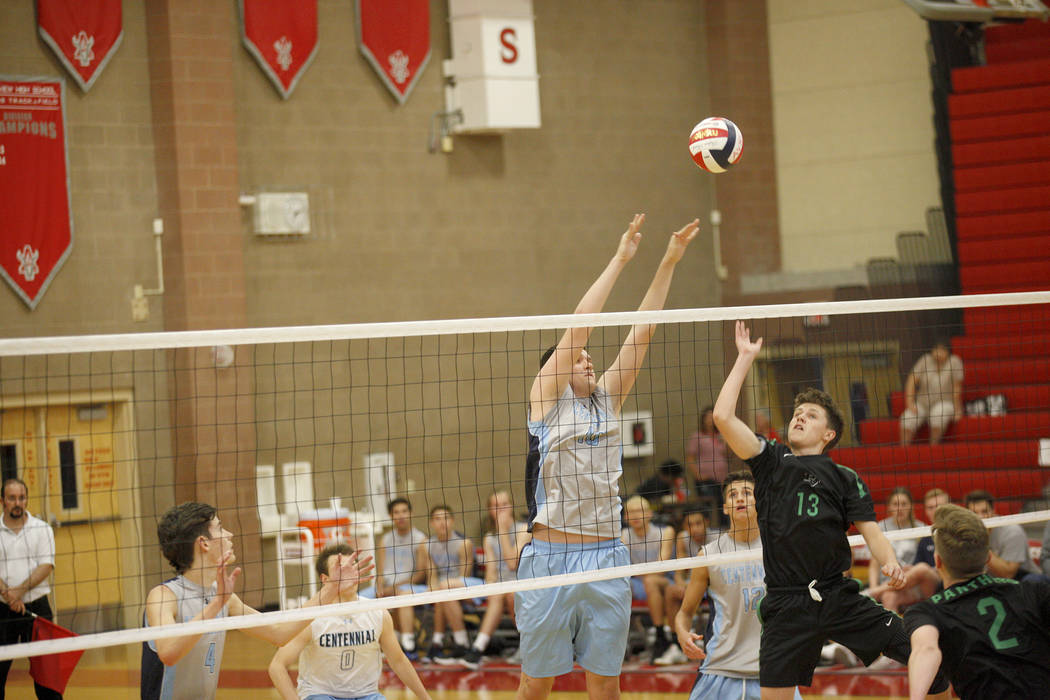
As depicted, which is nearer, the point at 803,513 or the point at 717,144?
the point at 803,513

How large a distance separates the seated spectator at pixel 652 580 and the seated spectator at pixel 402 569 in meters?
1.74

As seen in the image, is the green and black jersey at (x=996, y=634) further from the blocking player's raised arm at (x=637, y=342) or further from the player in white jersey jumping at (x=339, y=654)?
the player in white jersey jumping at (x=339, y=654)

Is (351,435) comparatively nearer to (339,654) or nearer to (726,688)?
(339,654)

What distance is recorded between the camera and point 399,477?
1293 centimetres

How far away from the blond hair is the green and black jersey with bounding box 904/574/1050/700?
0.21ft

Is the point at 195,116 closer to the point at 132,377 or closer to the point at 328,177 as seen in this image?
the point at 328,177

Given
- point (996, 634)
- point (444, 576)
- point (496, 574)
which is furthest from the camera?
point (444, 576)

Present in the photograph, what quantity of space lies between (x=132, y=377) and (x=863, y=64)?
31.1 feet

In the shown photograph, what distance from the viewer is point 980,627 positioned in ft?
14.1

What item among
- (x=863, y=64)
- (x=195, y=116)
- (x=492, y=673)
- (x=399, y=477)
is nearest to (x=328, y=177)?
(x=195, y=116)

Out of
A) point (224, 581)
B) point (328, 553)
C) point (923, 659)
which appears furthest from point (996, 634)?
point (328, 553)

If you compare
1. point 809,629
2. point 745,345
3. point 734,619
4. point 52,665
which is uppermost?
point 745,345

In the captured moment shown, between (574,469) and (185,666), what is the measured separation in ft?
6.17

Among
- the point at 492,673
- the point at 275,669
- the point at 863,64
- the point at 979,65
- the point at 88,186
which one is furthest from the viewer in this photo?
the point at 863,64
